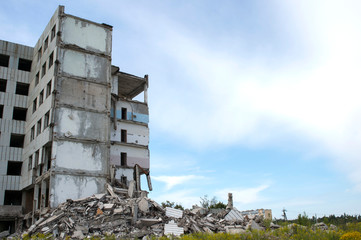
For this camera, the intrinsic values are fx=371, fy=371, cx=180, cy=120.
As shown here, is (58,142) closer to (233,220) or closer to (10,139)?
(10,139)

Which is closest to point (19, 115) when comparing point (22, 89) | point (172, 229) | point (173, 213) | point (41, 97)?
point (22, 89)

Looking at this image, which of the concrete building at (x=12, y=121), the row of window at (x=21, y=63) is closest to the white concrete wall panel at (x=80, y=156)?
the concrete building at (x=12, y=121)

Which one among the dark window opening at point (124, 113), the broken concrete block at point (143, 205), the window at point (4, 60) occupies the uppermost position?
the window at point (4, 60)

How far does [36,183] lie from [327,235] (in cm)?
2245

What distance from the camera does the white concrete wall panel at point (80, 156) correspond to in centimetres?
2747

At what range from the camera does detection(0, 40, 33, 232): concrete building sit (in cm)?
3228

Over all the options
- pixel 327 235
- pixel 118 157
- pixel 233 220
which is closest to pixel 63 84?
pixel 118 157

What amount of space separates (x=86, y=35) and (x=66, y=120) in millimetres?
7894

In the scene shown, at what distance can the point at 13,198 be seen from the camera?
3466 centimetres

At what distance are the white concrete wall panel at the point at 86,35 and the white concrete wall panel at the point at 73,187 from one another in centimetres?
1110

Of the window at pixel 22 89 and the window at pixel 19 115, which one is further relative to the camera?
the window at pixel 22 89

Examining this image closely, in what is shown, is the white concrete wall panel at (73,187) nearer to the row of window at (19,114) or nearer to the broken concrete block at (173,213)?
the broken concrete block at (173,213)

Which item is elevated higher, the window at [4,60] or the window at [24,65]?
the window at [4,60]

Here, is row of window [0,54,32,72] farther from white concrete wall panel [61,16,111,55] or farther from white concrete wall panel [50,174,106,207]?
white concrete wall panel [50,174,106,207]
